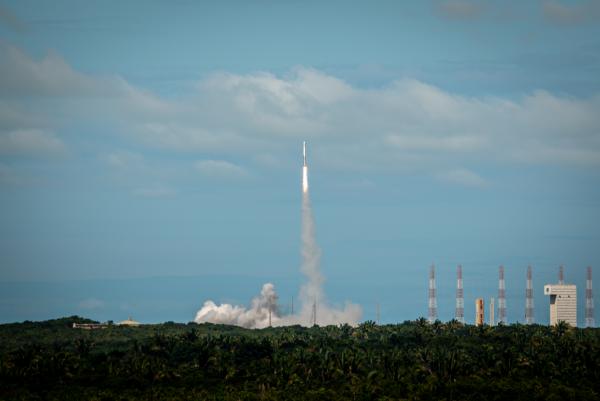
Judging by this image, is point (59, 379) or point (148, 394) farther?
point (59, 379)

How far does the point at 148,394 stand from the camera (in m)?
187

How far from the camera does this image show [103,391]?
18750 centimetres

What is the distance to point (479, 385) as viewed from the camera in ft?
640

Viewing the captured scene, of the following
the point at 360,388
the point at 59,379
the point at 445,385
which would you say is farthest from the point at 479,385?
the point at 59,379

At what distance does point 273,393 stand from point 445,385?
94.5ft

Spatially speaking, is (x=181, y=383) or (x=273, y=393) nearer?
(x=273, y=393)

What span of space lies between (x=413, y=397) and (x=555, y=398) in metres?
21.9

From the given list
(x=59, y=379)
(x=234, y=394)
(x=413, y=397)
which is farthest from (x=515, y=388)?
(x=59, y=379)

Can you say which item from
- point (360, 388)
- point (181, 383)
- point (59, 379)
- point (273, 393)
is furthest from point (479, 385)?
point (59, 379)

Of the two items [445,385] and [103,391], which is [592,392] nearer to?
[445,385]

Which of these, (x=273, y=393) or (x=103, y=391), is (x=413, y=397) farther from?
(x=103, y=391)

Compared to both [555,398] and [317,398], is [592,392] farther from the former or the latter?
[317,398]

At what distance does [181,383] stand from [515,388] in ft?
177

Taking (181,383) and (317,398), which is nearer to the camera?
(317,398)
